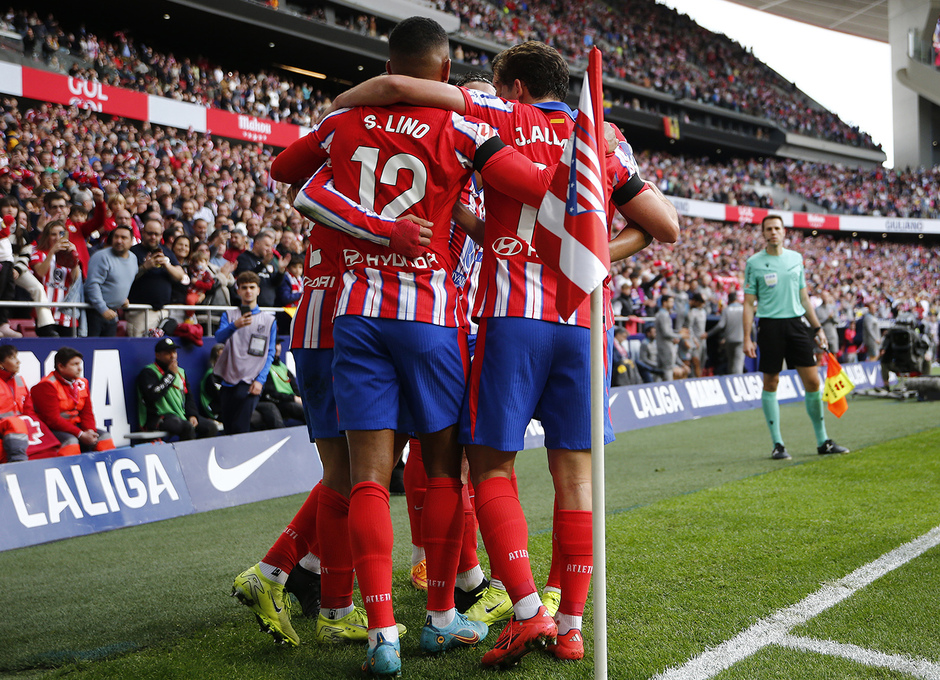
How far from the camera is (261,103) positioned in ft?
76.6

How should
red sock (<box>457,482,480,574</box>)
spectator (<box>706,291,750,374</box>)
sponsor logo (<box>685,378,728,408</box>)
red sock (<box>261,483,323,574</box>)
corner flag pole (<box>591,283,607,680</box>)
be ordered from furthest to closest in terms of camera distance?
spectator (<box>706,291,750,374</box>), sponsor logo (<box>685,378,728,408</box>), red sock (<box>457,482,480,574</box>), red sock (<box>261,483,323,574</box>), corner flag pole (<box>591,283,607,680</box>)

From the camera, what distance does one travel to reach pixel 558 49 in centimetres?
2344

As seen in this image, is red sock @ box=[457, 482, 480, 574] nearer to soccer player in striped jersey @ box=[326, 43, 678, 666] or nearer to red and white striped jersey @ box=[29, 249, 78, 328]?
soccer player in striped jersey @ box=[326, 43, 678, 666]

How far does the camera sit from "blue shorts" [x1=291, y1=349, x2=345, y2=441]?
2.91m

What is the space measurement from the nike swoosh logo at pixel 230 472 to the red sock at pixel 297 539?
3308 millimetres

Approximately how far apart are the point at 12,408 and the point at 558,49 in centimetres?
2070

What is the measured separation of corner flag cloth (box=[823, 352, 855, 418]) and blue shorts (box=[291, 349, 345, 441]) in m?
6.22

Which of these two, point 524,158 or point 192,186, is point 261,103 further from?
point 524,158

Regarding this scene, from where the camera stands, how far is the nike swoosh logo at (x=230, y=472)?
6.15 meters

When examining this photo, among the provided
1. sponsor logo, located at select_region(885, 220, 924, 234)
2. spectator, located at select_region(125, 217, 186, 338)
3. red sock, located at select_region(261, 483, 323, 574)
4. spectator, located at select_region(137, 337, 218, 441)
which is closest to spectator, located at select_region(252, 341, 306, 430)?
spectator, located at select_region(137, 337, 218, 441)

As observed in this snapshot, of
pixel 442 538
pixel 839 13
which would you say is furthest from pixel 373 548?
pixel 839 13

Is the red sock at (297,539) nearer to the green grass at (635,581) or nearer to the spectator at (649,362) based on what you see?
the green grass at (635,581)

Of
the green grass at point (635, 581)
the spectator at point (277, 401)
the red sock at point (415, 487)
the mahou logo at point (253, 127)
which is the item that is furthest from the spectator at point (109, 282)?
the mahou logo at point (253, 127)

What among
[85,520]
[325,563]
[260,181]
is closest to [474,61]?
[260,181]
